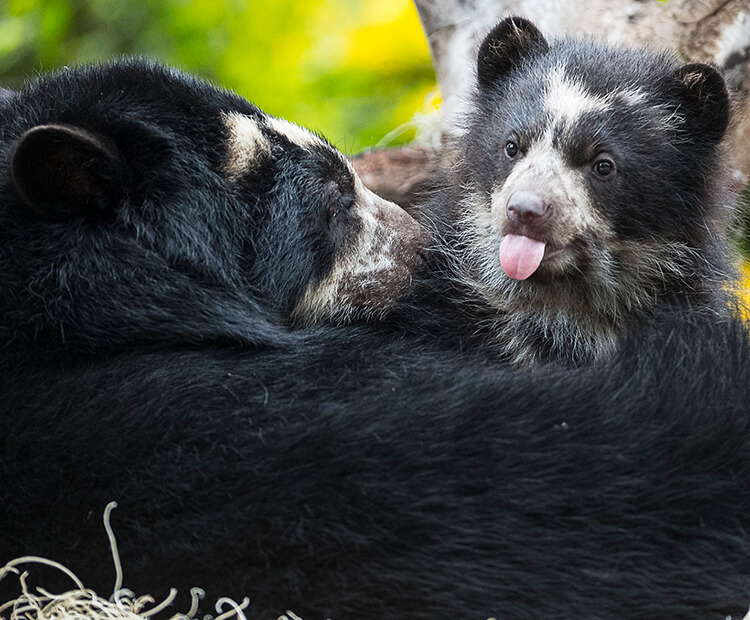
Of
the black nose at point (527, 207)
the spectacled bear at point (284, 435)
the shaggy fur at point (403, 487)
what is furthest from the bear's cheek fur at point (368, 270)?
the shaggy fur at point (403, 487)

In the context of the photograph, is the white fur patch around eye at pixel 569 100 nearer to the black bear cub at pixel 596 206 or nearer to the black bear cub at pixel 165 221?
the black bear cub at pixel 596 206

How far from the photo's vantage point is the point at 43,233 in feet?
9.04

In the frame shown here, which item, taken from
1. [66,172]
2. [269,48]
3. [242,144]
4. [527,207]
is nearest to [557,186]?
[527,207]

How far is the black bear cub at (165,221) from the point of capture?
2.70 m

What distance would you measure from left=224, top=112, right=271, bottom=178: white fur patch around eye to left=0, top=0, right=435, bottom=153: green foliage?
3583mm

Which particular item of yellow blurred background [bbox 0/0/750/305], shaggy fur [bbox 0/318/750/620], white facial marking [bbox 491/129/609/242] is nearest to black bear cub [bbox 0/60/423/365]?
→ shaggy fur [bbox 0/318/750/620]

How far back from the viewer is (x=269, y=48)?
7.56 meters

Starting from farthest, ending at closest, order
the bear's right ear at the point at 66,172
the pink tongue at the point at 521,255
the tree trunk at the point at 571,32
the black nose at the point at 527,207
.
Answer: the tree trunk at the point at 571,32 < the pink tongue at the point at 521,255 < the black nose at the point at 527,207 < the bear's right ear at the point at 66,172

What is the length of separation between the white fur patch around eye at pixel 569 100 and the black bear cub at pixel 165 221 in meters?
0.82

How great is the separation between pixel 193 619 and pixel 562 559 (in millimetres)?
921

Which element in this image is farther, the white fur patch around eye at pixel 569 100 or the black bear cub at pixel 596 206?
the white fur patch around eye at pixel 569 100

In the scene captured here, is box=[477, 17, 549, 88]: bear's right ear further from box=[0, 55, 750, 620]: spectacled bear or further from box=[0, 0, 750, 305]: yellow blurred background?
box=[0, 0, 750, 305]: yellow blurred background

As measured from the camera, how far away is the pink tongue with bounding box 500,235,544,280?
11.2 feet

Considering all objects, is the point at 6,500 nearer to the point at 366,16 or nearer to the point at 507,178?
the point at 507,178
